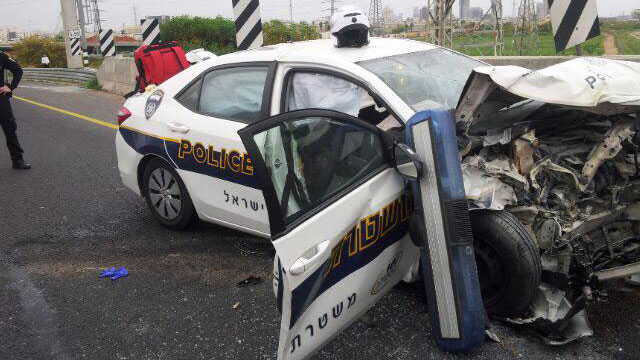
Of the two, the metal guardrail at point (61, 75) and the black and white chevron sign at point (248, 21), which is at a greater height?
the black and white chevron sign at point (248, 21)

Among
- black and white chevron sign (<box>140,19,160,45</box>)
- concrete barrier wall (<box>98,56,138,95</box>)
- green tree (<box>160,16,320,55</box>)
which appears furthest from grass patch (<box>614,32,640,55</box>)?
concrete barrier wall (<box>98,56,138,95</box>)

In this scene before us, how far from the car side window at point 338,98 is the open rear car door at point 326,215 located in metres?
0.65

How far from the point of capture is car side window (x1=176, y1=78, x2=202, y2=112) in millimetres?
4277

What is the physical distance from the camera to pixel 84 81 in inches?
750

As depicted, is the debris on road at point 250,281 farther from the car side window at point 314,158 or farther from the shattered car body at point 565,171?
the shattered car body at point 565,171

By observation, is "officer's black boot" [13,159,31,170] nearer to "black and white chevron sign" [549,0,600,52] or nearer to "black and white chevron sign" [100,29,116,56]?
"black and white chevron sign" [549,0,600,52]

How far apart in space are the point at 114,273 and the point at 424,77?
2541 millimetres

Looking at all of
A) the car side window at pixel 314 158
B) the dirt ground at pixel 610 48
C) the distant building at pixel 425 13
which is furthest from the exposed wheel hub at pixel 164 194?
the dirt ground at pixel 610 48

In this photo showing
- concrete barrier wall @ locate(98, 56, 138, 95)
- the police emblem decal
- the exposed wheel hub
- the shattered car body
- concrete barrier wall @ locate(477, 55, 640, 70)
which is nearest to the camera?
the shattered car body

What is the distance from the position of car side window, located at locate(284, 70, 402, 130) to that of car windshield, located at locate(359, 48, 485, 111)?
0.50 ft

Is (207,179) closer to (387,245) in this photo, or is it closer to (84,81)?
(387,245)

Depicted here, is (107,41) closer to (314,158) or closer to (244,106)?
(244,106)

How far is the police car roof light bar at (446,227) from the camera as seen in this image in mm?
2557

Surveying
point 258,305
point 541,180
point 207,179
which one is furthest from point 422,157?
point 207,179
